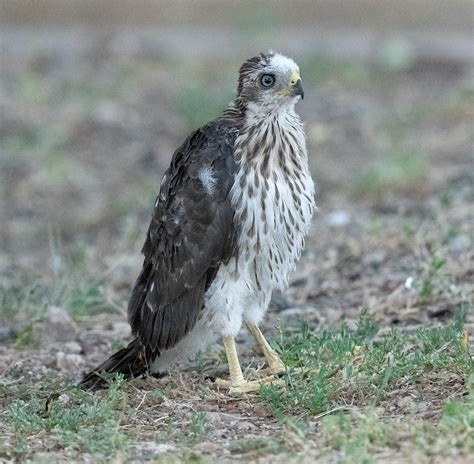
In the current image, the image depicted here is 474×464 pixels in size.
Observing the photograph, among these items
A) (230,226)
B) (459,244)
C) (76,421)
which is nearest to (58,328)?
(230,226)

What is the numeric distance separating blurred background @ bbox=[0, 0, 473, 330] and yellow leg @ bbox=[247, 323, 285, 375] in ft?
3.56

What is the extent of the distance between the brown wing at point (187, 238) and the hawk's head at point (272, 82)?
0.25 m

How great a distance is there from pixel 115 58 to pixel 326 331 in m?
9.98

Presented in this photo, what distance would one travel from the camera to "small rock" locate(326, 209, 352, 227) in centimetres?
1020

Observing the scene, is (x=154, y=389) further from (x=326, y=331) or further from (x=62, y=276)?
(x=62, y=276)

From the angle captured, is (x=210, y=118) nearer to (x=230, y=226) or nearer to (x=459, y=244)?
(x=459, y=244)

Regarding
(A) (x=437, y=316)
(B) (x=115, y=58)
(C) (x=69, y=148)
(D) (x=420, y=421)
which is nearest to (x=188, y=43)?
(B) (x=115, y=58)

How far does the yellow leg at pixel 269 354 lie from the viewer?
664 cm

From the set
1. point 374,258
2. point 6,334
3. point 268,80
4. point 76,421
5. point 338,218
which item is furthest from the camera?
point 338,218

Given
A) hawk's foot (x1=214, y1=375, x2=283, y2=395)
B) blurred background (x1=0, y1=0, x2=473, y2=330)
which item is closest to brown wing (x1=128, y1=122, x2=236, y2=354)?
hawk's foot (x1=214, y1=375, x2=283, y2=395)

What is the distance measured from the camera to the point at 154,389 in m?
6.53

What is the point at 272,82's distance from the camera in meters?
6.50

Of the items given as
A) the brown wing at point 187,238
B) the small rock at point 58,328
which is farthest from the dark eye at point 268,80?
the small rock at point 58,328

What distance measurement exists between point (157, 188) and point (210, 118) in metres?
1.55
